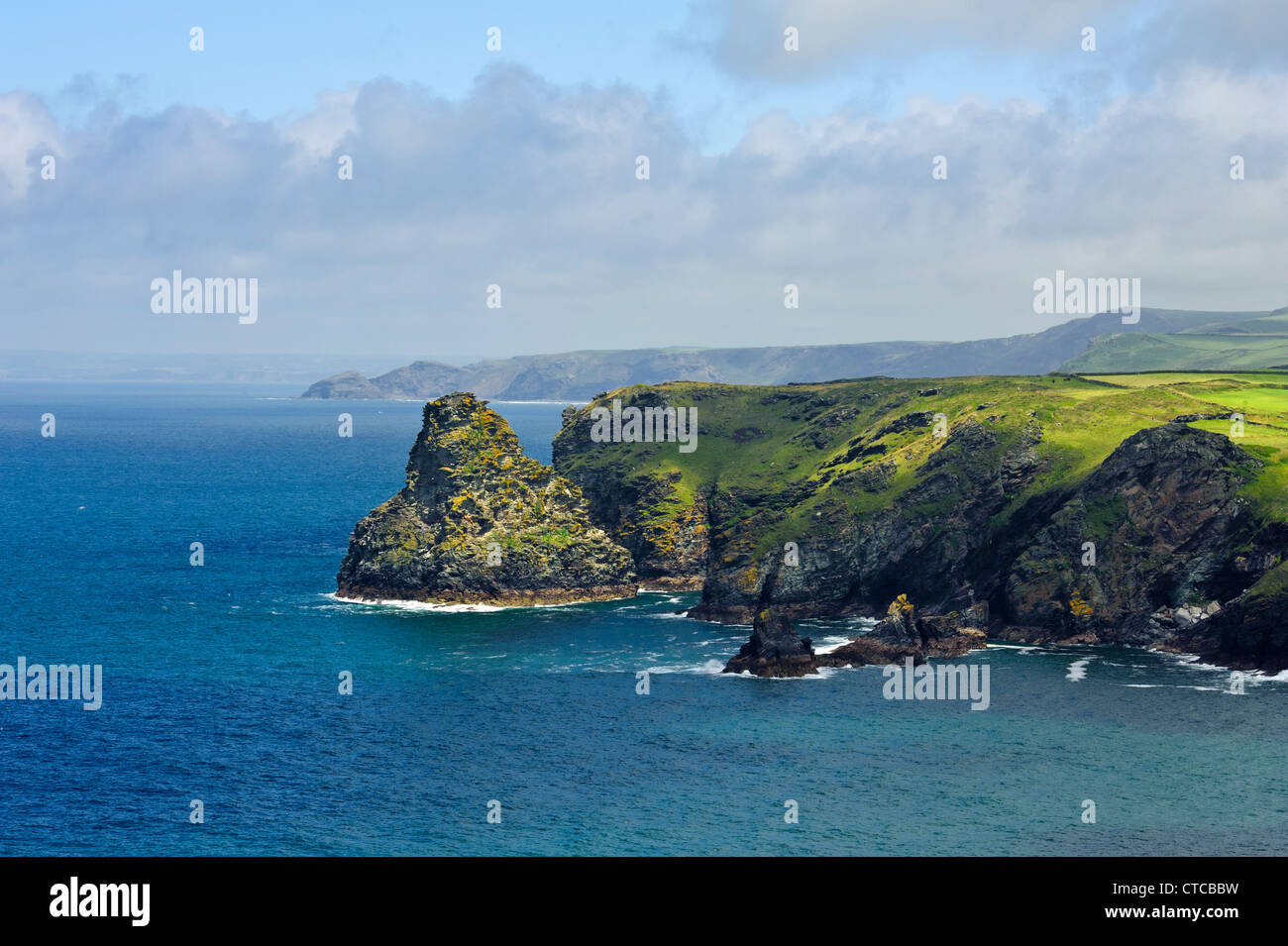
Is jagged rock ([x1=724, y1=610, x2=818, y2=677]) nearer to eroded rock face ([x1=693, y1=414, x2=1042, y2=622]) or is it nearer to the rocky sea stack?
eroded rock face ([x1=693, y1=414, x2=1042, y2=622])

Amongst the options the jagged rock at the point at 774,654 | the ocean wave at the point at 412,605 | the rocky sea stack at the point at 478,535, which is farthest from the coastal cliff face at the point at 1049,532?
the ocean wave at the point at 412,605

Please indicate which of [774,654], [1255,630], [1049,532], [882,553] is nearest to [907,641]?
[774,654]

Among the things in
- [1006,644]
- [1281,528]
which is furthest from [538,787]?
[1281,528]

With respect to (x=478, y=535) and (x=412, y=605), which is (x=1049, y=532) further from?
(x=412, y=605)

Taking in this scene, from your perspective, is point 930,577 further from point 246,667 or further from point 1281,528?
point 246,667

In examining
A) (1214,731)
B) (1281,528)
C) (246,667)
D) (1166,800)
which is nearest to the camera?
(1166,800)

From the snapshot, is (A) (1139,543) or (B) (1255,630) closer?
Result: (B) (1255,630)

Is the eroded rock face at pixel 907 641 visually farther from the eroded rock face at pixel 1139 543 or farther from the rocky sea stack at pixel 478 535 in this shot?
the rocky sea stack at pixel 478 535
